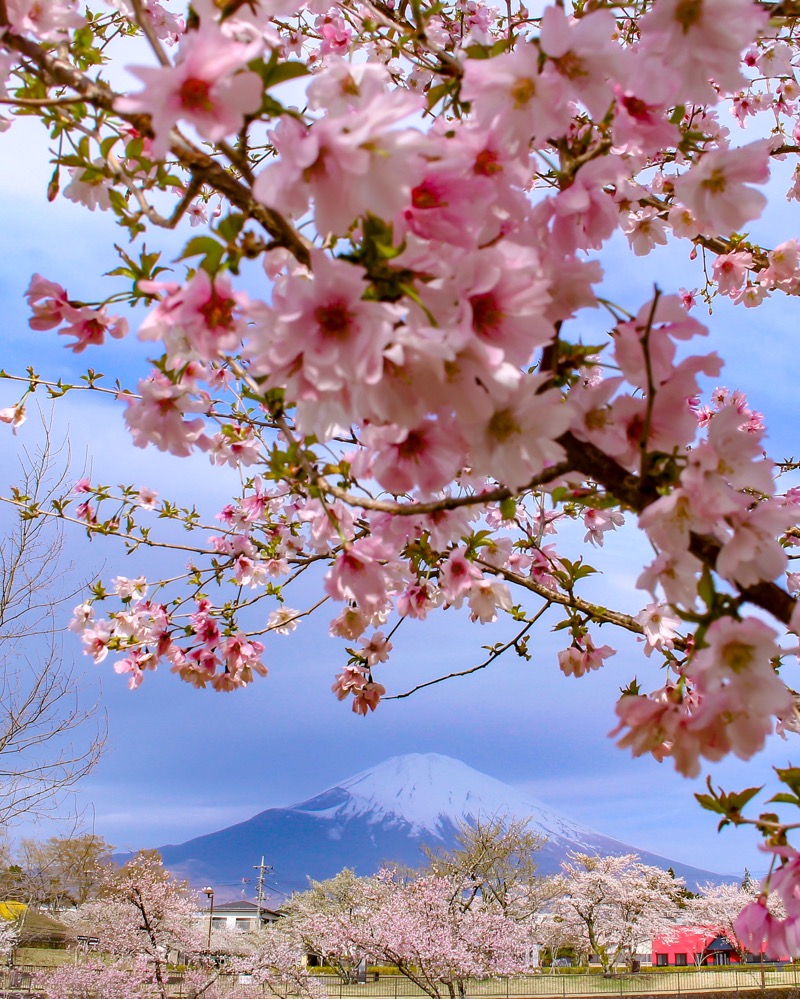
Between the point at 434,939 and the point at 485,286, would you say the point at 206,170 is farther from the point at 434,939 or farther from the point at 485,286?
the point at 434,939

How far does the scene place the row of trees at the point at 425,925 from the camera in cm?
1224

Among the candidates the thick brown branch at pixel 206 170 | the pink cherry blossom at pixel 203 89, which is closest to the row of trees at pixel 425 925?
the thick brown branch at pixel 206 170

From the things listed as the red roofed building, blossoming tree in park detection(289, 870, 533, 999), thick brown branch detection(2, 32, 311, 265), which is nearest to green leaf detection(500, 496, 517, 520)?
thick brown branch detection(2, 32, 311, 265)

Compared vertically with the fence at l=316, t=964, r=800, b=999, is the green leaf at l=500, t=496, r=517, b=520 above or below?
above

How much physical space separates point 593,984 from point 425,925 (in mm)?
14738

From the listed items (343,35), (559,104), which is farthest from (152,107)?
(343,35)

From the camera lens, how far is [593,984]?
24.0 m

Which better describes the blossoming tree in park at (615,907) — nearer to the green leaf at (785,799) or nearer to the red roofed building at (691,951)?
the red roofed building at (691,951)

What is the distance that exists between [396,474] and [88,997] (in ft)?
46.8

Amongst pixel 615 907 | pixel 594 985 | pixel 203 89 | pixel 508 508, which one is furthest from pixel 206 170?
pixel 615 907

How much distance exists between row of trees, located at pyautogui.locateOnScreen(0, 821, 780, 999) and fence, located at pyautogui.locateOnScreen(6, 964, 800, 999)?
1.18m

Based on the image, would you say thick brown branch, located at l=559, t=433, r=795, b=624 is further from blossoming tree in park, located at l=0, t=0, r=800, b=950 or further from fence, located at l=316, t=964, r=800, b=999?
fence, located at l=316, t=964, r=800, b=999

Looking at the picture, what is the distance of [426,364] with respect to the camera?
27.4 inches

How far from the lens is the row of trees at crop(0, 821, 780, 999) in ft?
40.2
